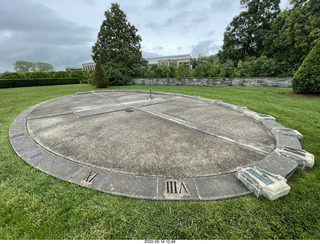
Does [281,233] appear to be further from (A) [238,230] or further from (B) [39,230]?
(B) [39,230]

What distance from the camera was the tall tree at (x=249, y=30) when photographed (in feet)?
56.3

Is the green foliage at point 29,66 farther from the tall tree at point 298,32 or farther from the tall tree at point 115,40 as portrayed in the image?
the tall tree at point 298,32

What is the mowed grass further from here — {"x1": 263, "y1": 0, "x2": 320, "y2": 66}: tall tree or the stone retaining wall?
{"x1": 263, "y1": 0, "x2": 320, "y2": 66}: tall tree

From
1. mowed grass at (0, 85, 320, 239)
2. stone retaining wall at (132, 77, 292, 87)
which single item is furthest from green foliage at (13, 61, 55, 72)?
mowed grass at (0, 85, 320, 239)

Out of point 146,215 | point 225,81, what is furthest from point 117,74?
point 146,215

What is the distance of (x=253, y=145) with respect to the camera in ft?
8.88

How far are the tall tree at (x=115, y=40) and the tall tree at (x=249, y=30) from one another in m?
14.2

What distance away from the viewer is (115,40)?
58.0 ft

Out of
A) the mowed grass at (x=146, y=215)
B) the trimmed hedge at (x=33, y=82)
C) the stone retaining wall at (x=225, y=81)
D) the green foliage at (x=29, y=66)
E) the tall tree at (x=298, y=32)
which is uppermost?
the green foliage at (x=29, y=66)

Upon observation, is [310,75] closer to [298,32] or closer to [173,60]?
[298,32]

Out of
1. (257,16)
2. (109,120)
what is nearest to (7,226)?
(109,120)

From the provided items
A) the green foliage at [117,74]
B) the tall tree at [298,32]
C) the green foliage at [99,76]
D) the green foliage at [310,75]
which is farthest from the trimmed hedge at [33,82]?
the tall tree at [298,32]

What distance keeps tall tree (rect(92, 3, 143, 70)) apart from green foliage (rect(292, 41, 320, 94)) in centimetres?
1691

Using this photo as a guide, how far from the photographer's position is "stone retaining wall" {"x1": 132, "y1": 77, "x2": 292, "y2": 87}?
10180mm
